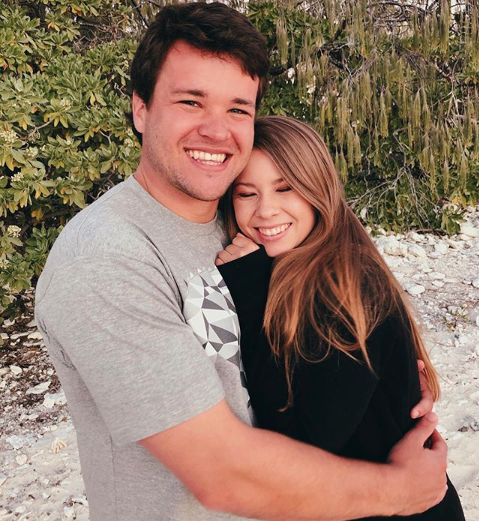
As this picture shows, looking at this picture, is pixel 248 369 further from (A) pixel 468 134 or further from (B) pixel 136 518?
(A) pixel 468 134

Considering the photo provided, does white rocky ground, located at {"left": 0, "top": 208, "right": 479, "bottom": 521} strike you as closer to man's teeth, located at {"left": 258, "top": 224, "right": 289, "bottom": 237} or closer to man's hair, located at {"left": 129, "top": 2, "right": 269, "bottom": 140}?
man's teeth, located at {"left": 258, "top": 224, "right": 289, "bottom": 237}

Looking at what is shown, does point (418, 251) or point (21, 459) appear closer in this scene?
point (21, 459)

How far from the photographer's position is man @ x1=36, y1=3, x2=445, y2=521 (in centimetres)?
123

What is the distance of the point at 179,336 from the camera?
1.28 m

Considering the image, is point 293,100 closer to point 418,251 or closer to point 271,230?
point 418,251

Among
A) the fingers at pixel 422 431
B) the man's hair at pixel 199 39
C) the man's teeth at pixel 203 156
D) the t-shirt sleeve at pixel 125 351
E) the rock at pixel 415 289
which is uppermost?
the man's hair at pixel 199 39

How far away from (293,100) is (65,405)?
155 inches

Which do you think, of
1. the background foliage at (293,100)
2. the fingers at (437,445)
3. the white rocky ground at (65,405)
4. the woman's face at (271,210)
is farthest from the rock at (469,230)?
the fingers at (437,445)

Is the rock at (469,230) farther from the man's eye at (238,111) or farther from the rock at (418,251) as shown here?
the man's eye at (238,111)

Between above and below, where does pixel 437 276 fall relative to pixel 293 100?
below

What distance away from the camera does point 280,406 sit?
1523 millimetres

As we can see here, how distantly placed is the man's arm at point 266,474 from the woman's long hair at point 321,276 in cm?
22

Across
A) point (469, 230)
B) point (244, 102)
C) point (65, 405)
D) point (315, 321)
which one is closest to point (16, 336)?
point (65, 405)

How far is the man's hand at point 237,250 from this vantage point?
69.2 inches
